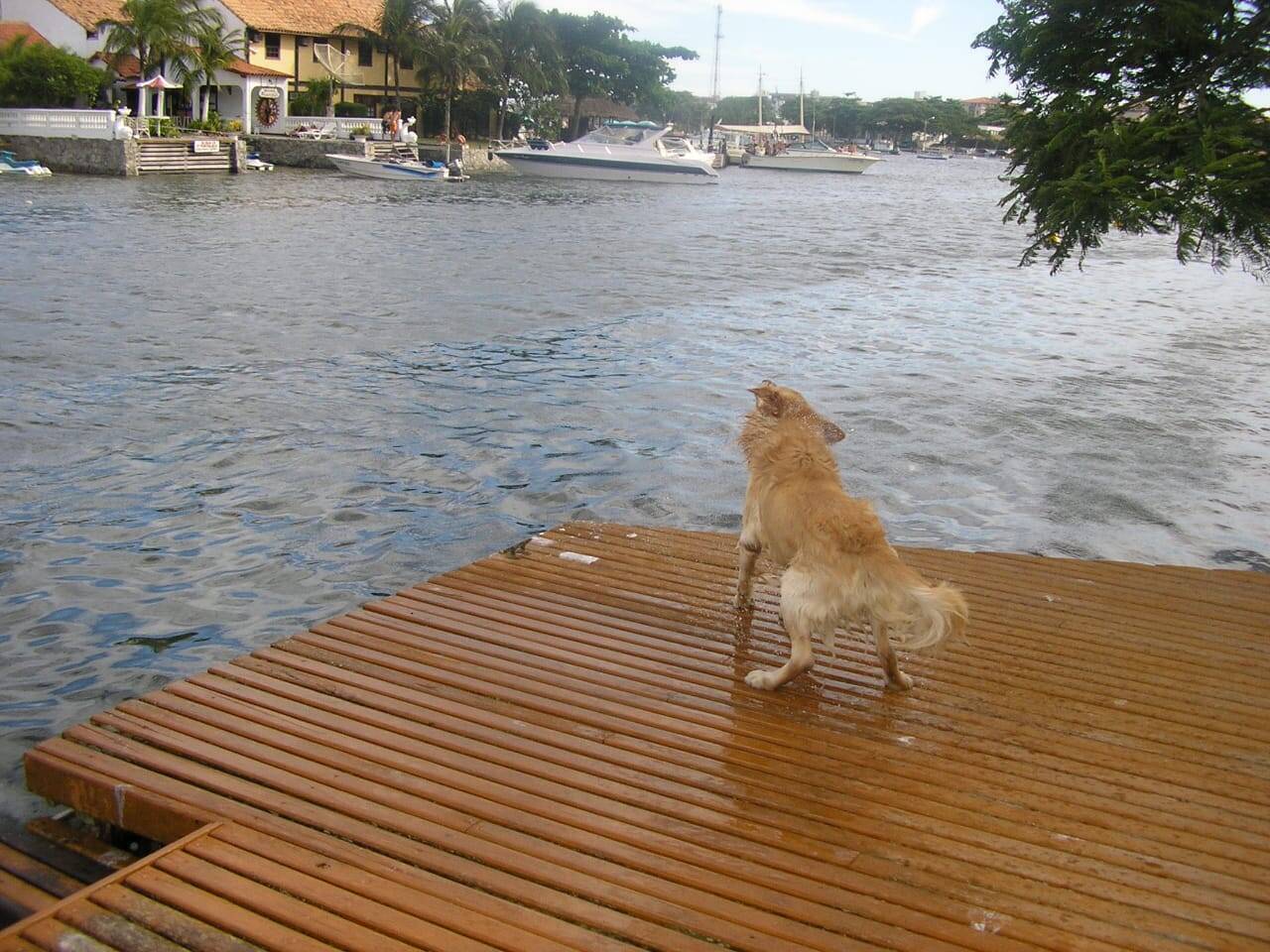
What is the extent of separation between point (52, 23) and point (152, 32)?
815cm

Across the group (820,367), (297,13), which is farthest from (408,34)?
(820,367)

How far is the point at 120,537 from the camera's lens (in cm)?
957

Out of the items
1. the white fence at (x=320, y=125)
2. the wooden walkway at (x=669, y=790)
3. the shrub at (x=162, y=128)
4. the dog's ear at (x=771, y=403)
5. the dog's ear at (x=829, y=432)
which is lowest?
the wooden walkway at (x=669, y=790)

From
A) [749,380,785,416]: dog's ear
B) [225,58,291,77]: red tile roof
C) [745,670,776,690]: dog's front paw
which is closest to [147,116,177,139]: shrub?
[225,58,291,77]: red tile roof

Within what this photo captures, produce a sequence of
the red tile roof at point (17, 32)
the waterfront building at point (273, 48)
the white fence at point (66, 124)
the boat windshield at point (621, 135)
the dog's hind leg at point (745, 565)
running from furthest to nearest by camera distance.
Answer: the boat windshield at point (621, 135)
the waterfront building at point (273, 48)
the red tile roof at point (17, 32)
the white fence at point (66, 124)
the dog's hind leg at point (745, 565)

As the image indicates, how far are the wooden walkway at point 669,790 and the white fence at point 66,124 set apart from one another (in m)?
50.0

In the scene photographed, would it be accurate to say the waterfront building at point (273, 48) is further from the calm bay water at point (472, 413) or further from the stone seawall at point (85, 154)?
the calm bay water at point (472, 413)

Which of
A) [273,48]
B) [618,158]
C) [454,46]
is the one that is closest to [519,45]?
[454,46]

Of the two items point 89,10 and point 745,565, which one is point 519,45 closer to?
point 89,10

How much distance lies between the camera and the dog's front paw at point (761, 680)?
18.2 feet

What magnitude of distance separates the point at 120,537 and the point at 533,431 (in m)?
5.24

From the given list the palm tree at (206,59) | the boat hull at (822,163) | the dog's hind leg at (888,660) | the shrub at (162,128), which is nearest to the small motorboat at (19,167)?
the shrub at (162,128)

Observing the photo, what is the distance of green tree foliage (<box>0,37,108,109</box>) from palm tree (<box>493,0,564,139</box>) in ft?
103

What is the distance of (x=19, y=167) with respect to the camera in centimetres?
4650
